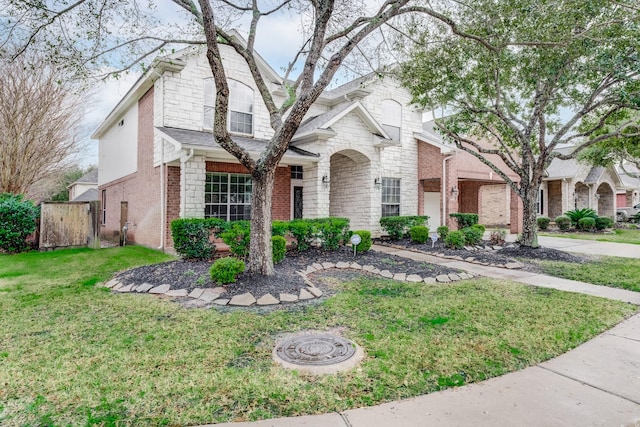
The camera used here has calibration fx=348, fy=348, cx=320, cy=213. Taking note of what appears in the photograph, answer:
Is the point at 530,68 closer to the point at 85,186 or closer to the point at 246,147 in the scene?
the point at 246,147

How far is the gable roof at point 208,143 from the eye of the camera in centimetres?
988

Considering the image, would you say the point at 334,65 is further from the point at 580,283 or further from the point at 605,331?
the point at 580,283

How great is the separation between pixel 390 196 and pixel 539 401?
42.1 feet

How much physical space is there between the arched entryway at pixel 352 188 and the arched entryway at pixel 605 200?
2338cm

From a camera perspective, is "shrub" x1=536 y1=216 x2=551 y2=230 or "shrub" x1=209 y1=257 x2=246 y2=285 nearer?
"shrub" x1=209 y1=257 x2=246 y2=285

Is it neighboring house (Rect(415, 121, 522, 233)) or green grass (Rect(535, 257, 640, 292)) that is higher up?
neighboring house (Rect(415, 121, 522, 233))

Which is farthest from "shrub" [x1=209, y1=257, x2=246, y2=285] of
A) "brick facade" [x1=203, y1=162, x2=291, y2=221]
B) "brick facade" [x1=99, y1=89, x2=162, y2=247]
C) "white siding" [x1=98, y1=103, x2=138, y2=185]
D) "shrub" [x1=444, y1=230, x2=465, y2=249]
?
"white siding" [x1=98, y1=103, x2=138, y2=185]

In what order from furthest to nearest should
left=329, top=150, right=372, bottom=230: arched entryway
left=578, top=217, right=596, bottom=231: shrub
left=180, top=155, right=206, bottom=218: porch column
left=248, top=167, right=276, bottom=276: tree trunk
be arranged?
left=578, top=217, right=596, bottom=231: shrub → left=329, top=150, right=372, bottom=230: arched entryway → left=180, top=155, right=206, bottom=218: porch column → left=248, top=167, right=276, bottom=276: tree trunk

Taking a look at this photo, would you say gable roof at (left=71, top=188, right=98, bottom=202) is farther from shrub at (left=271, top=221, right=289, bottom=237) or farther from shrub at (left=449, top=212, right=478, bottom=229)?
shrub at (left=449, top=212, right=478, bottom=229)

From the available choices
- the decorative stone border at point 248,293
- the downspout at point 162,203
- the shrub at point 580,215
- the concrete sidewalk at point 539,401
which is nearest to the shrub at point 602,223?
the shrub at point 580,215

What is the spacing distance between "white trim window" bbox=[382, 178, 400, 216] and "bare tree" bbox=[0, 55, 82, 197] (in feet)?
47.7

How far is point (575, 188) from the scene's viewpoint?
26.5 metres

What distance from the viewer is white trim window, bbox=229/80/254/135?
13.0m

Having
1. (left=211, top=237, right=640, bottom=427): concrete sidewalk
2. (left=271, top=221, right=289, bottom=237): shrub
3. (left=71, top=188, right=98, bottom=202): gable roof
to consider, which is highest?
(left=71, top=188, right=98, bottom=202): gable roof
